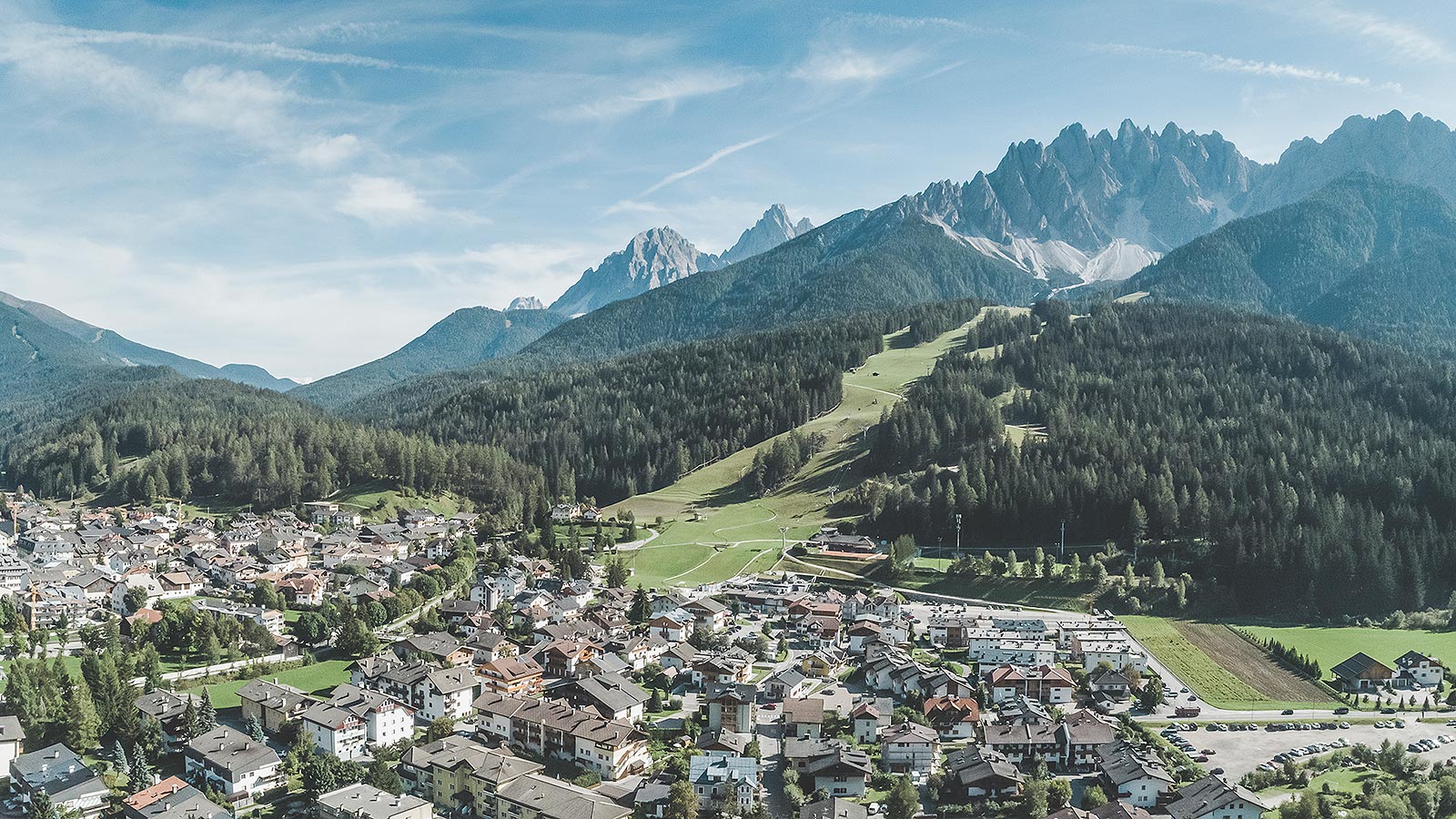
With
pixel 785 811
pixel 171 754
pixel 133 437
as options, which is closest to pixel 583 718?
pixel 785 811

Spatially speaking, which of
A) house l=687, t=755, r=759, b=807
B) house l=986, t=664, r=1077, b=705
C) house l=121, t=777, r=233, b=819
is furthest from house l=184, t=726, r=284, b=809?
house l=986, t=664, r=1077, b=705

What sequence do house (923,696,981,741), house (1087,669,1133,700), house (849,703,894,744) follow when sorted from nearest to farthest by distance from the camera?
1. house (849,703,894,744)
2. house (923,696,981,741)
3. house (1087,669,1133,700)

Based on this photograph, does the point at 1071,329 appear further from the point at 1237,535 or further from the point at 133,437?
the point at 133,437

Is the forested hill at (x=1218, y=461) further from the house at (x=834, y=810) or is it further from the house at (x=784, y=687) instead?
the house at (x=834, y=810)

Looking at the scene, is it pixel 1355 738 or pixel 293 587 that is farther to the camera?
pixel 293 587

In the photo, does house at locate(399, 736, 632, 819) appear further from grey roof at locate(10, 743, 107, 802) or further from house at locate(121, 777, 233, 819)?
grey roof at locate(10, 743, 107, 802)
